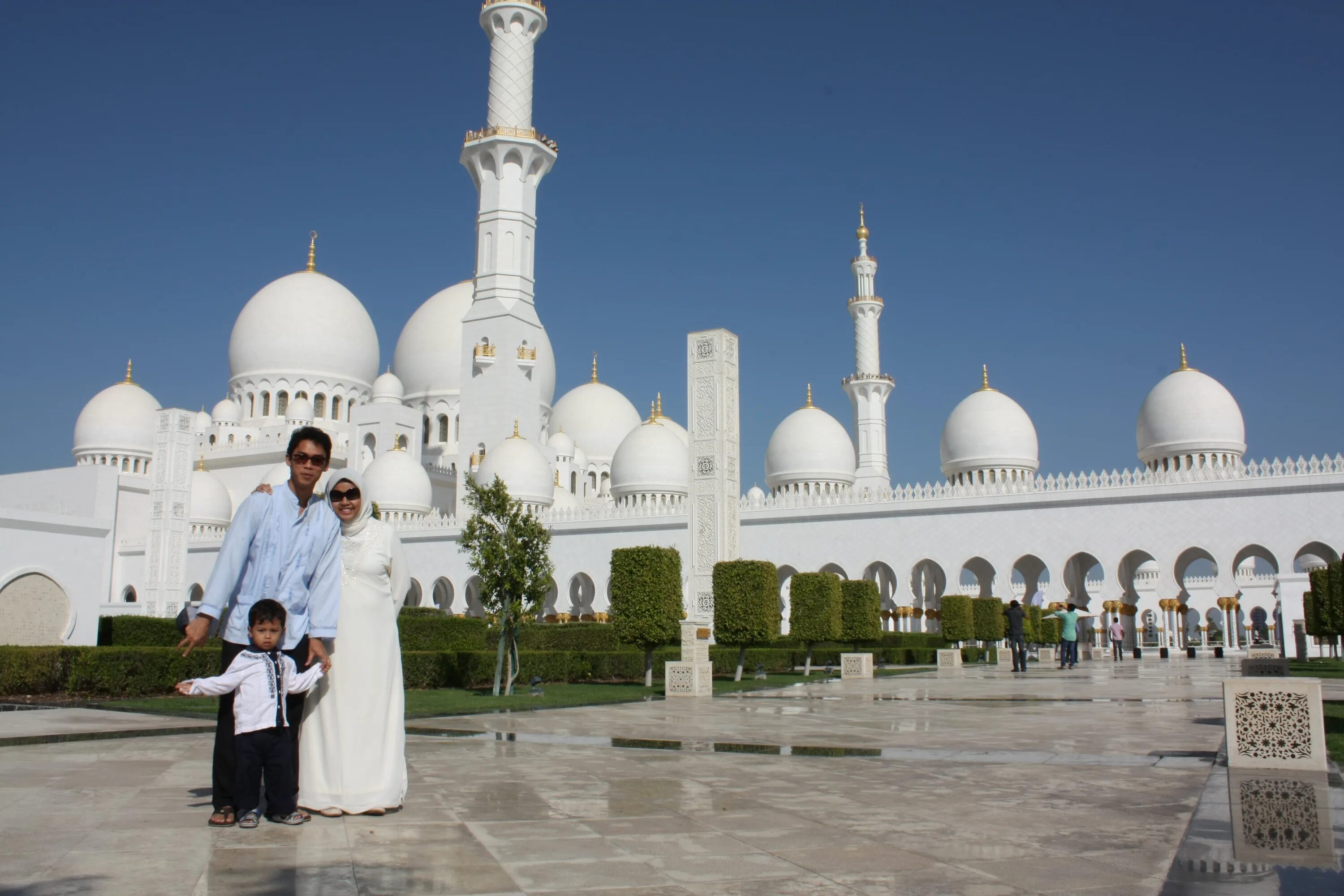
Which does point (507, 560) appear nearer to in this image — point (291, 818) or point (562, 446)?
point (291, 818)

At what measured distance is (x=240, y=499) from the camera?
4441 centimetres

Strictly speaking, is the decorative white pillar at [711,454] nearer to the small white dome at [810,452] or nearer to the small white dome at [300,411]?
the small white dome at [810,452]

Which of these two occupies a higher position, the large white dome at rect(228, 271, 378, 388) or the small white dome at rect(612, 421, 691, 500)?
the large white dome at rect(228, 271, 378, 388)

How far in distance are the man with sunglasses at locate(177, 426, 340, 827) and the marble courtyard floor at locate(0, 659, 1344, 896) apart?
71 centimetres

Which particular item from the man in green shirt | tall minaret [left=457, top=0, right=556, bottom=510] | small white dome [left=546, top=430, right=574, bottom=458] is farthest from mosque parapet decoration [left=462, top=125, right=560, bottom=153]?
the man in green shirt

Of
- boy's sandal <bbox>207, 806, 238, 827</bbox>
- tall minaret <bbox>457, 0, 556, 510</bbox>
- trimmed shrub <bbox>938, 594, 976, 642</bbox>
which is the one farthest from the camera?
tall minaret <bbox>457, 0, 556, 510</bbox>

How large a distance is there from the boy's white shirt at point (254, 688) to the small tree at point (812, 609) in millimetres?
15693

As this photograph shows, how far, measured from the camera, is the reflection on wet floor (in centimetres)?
323

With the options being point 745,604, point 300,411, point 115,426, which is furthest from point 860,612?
point 115,426

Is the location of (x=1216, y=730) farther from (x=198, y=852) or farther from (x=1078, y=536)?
(x=1078, y=536)

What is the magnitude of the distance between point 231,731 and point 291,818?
0.42 m

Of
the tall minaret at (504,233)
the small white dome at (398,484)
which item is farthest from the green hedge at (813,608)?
the small white dome at (398,484)

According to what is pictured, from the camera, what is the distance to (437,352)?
4553 cm

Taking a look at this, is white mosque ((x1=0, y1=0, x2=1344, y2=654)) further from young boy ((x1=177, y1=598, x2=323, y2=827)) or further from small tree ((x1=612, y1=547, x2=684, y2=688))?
young boy ((x1=177, y1=598, x2=323, y2=827))
